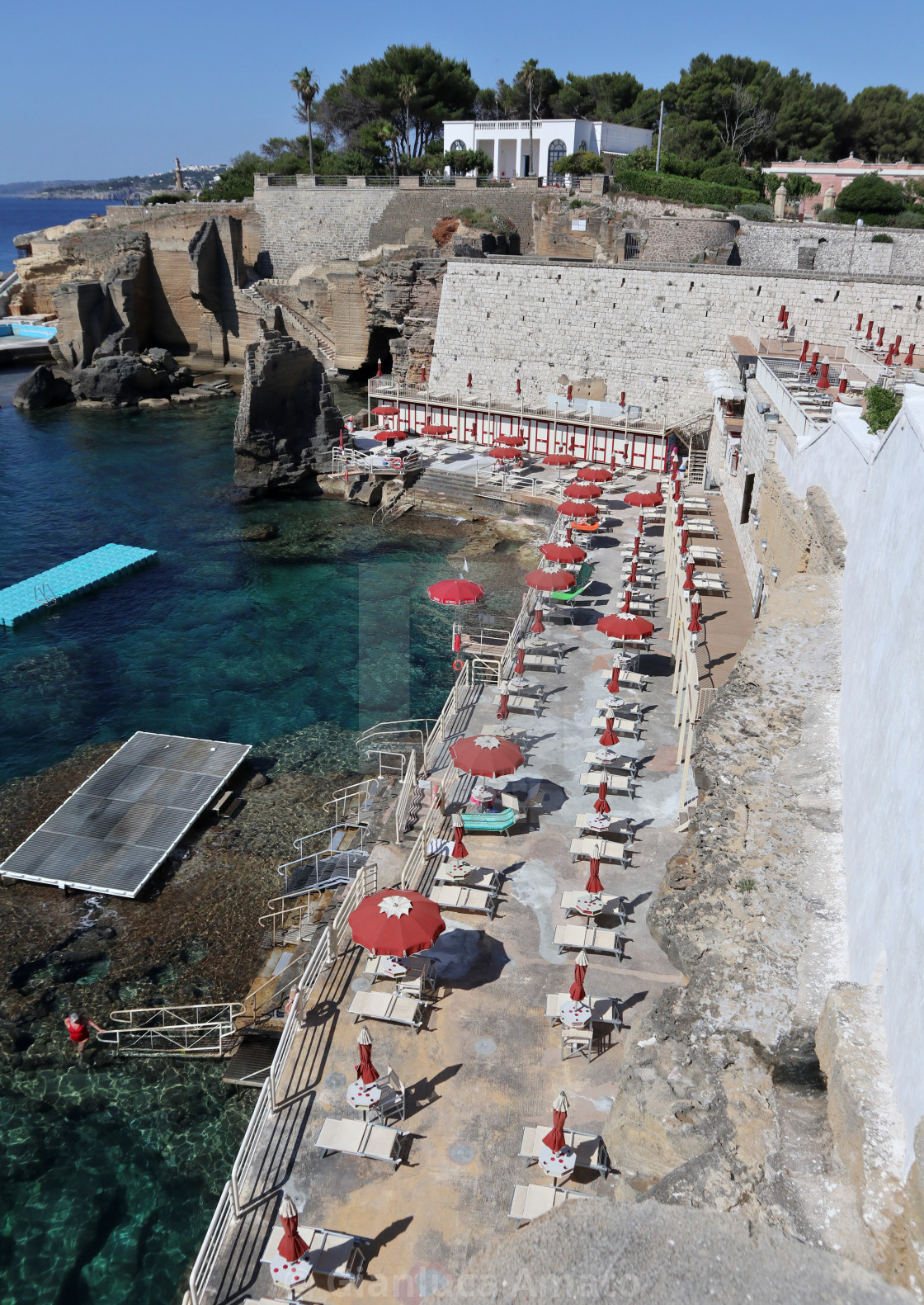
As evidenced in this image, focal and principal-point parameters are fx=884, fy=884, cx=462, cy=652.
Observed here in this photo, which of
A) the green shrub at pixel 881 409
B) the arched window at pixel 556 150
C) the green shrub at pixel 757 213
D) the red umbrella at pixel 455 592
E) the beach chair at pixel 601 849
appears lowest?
the beach chair at pixel 601 849

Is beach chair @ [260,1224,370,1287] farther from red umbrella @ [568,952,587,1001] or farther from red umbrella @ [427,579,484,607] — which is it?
red umbrella @ [427,579,484,607]

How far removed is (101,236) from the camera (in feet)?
205

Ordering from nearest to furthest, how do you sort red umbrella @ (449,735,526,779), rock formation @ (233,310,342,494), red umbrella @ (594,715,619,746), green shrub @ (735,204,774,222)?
1. red umbrella @ (449,735,526,779)
2. red umbrella @ (594,715,619,746)
3. rock formation @ (233,310,342,494)
4. green shrub @ (735,204,774,222)

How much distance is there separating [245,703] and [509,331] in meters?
24.1

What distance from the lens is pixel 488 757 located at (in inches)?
578

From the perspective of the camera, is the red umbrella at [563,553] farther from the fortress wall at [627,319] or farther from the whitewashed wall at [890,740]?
the fortress wall at [627,319]

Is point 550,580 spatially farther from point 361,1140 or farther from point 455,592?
point 361,1140

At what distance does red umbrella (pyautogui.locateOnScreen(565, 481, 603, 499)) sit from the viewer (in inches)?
1125

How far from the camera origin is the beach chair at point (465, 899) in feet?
41.9

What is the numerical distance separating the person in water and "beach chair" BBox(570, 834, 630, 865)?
297 inches

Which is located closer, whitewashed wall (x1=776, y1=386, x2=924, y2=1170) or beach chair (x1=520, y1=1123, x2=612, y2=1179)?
whitewashed wall (x1=776, y1=386, x2=924, y2=1170)

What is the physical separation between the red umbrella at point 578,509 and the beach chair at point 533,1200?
20421mm

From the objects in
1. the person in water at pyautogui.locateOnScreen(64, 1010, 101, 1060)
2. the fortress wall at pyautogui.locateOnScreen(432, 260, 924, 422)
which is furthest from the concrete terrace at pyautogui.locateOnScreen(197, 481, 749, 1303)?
the fortress wall at pyautogui.locateOnScreen(432, 260, 924, 422)

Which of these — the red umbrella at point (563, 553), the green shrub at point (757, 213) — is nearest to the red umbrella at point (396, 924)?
the red umbrella at point (563, 553)
